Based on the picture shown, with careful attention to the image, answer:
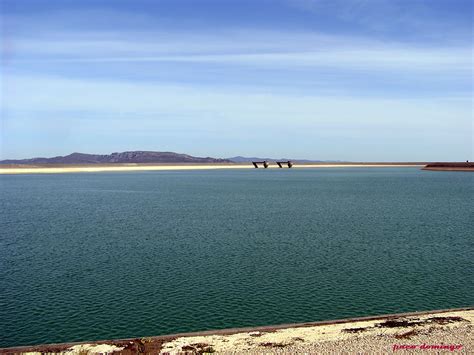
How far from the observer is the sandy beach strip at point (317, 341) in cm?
1767

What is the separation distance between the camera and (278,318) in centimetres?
2383

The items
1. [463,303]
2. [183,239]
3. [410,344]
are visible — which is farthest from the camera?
[183,239]

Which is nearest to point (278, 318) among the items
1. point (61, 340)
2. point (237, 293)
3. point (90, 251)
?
point (237, 293)

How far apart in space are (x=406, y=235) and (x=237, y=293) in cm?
2783

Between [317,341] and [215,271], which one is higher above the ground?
[317,341]

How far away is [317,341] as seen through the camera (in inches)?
729

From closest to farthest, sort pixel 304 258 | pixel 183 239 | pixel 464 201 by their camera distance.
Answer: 1. pixel 304 258
2. pixel 183 239
3. pixel 464 201

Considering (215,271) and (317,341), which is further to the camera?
(215,271)

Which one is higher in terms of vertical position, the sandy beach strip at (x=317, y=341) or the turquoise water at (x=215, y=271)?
the sandy beach strip at (x=317, y=341)

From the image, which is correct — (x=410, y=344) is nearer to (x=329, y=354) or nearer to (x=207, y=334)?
(x=329, y=354)

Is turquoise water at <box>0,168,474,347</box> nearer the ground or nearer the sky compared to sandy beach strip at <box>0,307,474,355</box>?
nearer the ground

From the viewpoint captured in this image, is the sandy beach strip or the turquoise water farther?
the turquoise water

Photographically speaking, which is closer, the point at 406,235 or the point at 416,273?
the point at 416,273

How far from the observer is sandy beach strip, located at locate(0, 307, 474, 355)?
58.0 feet
